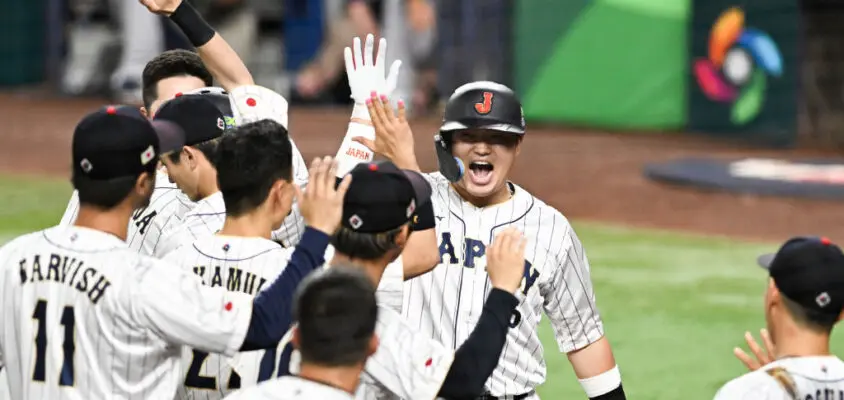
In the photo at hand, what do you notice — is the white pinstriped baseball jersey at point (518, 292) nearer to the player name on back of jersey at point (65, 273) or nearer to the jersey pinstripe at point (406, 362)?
the jersey pinstripe at point (406, 362)

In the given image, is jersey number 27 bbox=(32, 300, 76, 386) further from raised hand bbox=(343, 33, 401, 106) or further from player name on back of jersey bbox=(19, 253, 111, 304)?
raised hand bbox=(343, 33, 401, 106)

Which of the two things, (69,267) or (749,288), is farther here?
(749,288)

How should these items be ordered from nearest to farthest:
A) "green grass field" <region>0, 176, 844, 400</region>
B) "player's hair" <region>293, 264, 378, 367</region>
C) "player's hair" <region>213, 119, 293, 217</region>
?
"player's hair" <region>293, 264, 378, 367</region>
"player's hair" <region>213, 119, 293, 217</region>
"green grass field" <region>0, 176, 844, 400</region>

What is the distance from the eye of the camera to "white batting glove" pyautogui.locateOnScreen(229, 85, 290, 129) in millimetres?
5285

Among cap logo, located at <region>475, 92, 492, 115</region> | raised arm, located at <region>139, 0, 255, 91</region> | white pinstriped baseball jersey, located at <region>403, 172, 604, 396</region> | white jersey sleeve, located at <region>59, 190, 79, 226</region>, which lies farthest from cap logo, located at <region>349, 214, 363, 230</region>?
raised arm, located at <region>139, 0, 255, 91</region>

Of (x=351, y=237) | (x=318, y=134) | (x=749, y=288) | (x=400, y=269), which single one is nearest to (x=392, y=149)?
(x=400, y=269)

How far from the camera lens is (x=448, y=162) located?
5.05 metres

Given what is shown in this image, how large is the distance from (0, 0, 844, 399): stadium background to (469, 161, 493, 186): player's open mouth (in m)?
4.01

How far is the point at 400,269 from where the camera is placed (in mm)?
4270

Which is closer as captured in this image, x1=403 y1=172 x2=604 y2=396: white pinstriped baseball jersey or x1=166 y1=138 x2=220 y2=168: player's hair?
x1=166 y1=138 x2=220 y2=168: player's hair

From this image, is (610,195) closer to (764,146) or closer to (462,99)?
(764,146)

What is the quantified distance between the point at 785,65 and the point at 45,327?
56.9ft

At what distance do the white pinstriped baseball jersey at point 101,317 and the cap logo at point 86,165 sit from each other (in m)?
0.16

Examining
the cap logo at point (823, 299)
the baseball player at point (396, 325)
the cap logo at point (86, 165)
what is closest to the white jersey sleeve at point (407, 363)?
the baseball player at point (396, 325)
